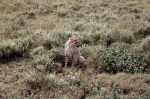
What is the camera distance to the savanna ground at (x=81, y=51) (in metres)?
7.23

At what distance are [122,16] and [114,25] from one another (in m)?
1.88

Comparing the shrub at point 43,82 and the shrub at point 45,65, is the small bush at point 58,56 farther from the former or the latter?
the shrub at point 43,82

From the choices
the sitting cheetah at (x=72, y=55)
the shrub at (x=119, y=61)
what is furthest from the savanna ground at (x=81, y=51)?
the sitting cheetah at (x=72, y=55)

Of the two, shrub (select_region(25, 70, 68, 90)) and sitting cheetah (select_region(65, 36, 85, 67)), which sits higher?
sitting cheetah (select_region(65, 36, 85, 67))

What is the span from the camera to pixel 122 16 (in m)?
14.6

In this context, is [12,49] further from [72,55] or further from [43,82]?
[43,82]

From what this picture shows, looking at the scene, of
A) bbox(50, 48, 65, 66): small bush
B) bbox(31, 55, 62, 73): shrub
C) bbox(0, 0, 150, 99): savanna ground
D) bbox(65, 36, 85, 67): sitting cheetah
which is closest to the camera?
bbox(0, 0, 150, 99): savanna ground

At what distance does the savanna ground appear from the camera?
7.23m

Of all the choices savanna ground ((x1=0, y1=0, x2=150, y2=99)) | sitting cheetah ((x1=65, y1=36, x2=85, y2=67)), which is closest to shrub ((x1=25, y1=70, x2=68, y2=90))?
savanna ground ((x1=0, y1=0, x2=150, y2=99))

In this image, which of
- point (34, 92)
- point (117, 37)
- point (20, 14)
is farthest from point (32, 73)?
point (20, 14)

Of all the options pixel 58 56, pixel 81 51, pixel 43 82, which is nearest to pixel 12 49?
pixel 58 56

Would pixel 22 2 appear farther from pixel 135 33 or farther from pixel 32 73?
pixel 32 73

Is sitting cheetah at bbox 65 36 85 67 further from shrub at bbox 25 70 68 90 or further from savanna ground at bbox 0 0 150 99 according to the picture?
shrub at bbox 25 70 68 90

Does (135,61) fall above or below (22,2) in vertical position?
below
